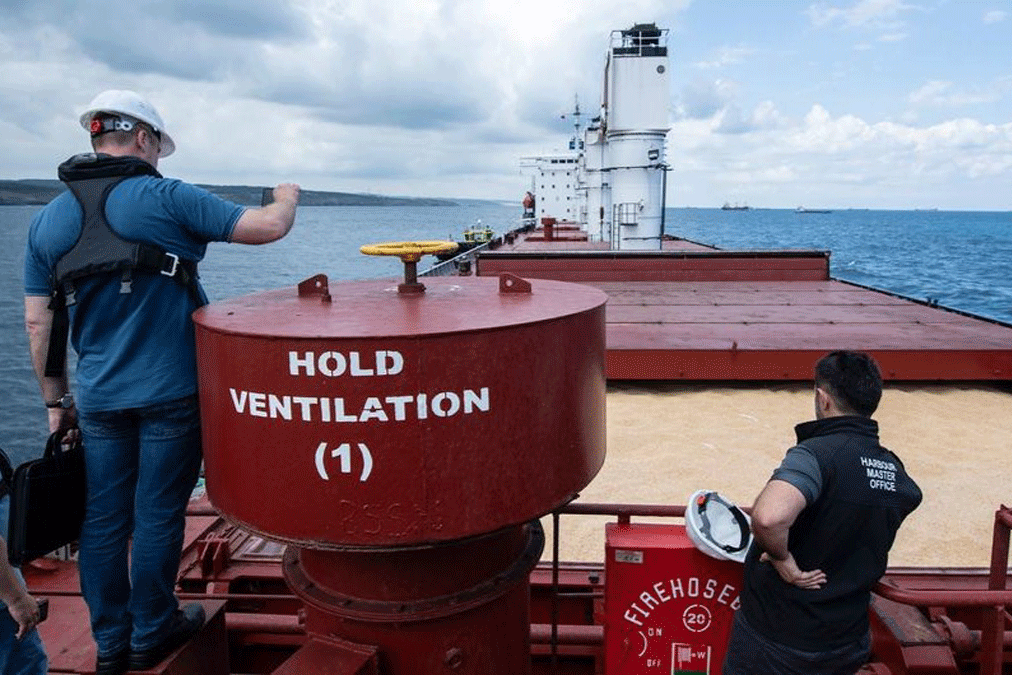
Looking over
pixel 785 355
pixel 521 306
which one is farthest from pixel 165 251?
pixel 785 355

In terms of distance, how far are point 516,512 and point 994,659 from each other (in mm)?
2128

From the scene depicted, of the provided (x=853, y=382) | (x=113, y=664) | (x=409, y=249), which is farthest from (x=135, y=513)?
(x=853, y=382)

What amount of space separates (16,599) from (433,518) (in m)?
1.65

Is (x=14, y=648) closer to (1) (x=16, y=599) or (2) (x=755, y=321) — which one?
(1) (x=16, y=599)

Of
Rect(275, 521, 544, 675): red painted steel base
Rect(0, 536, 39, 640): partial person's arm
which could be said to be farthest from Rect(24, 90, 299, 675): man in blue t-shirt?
Rect(275, 521, 544, 675): red painted steel base

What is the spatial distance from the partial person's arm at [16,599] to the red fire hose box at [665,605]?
226cm

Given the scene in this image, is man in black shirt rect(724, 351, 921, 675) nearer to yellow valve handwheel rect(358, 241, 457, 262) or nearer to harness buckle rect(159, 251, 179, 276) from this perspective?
yellow valve handwheel rect(358, 241, 457, 262)

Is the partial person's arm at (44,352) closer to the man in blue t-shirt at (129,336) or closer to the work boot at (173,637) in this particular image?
the man in blue t-shirt at (129,336)

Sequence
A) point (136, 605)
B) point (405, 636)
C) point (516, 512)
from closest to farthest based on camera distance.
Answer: point (516, 512) < point (405, 636) < point (136, 605)

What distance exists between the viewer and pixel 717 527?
3137 mm

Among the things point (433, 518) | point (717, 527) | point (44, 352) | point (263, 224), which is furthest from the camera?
point (717, 527)

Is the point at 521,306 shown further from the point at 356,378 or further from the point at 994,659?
the point at 994,659

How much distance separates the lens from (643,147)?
20484 mm

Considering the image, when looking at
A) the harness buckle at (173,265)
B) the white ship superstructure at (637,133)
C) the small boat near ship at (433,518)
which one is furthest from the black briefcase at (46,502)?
the white ship superstructure at (637,133)
